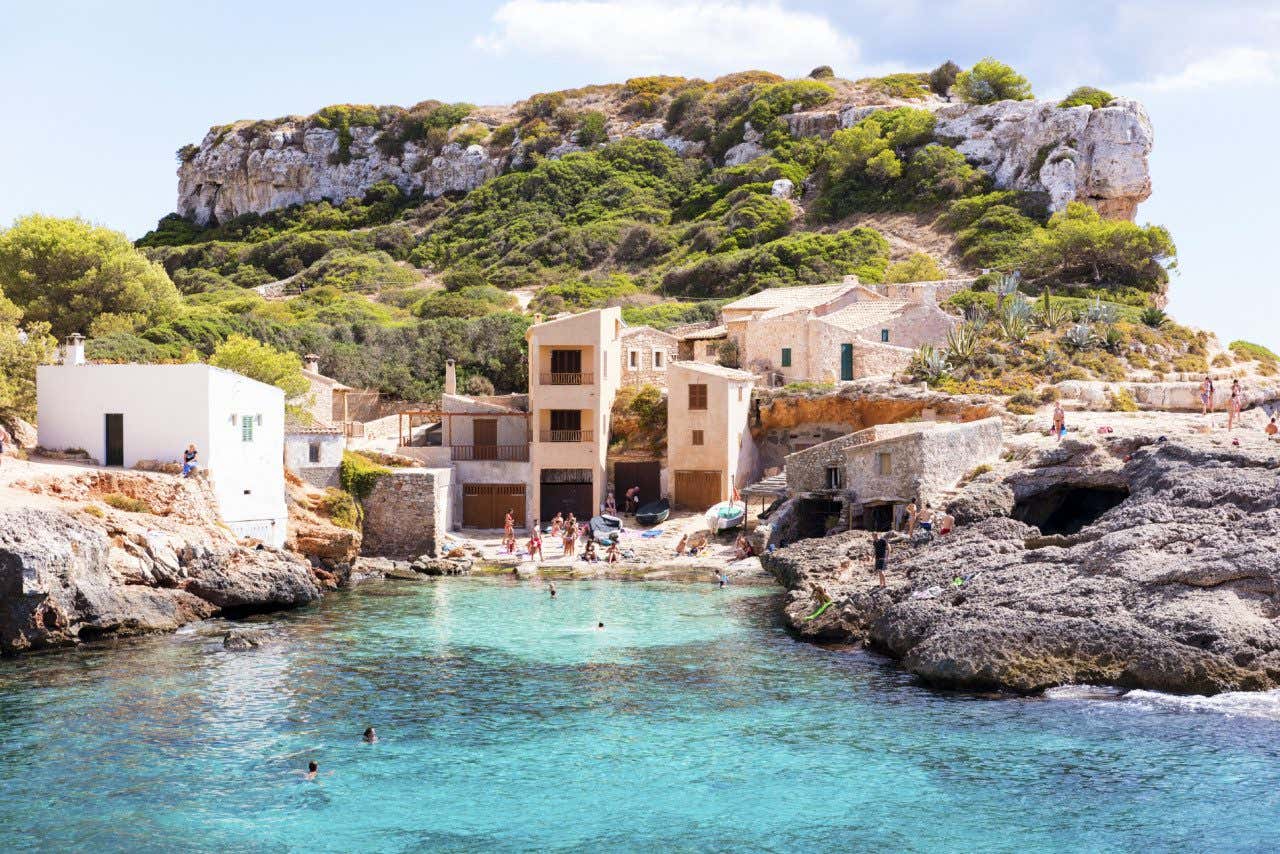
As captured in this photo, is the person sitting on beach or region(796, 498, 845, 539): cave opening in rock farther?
region(796, 498, 845, 539): cave opening in rock

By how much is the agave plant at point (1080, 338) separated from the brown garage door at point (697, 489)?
56.1 feet

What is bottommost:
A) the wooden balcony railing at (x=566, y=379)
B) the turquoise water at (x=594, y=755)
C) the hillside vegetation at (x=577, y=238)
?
the turquoise water at (x=594, y=755)

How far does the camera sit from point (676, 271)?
85.2 m

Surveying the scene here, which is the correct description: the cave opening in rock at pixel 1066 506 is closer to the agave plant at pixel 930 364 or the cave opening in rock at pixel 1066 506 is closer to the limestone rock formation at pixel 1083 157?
the agave plant at pixel 930 364

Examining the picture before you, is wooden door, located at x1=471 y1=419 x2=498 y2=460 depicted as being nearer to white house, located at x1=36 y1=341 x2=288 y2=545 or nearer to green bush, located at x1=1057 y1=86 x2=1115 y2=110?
white house, located at x1=36 y1=341 x2=288 y2=545

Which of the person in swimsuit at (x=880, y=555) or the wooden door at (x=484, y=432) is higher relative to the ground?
the wooden door at (x=484, y=432)

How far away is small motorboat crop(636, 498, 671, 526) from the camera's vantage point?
4647 cm

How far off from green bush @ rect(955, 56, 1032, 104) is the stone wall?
222ft

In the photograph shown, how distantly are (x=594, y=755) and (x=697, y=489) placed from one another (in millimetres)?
28089

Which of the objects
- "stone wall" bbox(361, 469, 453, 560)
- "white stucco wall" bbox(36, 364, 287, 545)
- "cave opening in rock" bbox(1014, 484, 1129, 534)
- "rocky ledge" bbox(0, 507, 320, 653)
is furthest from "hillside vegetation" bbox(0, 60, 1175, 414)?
"rocky ledge" bbox(0, 507, 320, 653)

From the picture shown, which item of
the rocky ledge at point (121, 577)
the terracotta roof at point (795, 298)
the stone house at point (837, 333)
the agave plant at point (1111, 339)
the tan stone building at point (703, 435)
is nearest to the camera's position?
the rocky ledge at point (121, 577)

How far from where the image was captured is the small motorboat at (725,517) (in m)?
44.5

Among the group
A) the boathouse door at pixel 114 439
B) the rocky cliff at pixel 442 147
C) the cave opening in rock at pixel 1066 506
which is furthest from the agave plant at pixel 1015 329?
the boathouse door at pixel 114 439

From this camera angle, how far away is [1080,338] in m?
53.8
